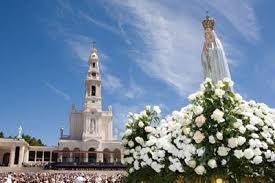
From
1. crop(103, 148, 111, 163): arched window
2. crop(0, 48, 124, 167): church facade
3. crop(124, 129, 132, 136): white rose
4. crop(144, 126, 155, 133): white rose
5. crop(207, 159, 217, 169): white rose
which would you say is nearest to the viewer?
crop(207, 159, 217, 169): white rose

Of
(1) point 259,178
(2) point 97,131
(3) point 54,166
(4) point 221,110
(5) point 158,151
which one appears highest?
(2) point 97,131

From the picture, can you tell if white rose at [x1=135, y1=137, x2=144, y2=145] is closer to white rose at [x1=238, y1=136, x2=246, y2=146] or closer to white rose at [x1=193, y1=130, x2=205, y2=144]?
white rose at [x1=193, y1=130, x2=205, y2=144]

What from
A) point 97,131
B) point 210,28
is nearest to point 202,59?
point 210,28

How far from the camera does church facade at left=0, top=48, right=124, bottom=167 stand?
210 ft

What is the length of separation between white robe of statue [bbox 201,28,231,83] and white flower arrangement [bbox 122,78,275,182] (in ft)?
31.1

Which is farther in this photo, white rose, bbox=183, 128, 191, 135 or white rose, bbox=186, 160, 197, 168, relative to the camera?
white rose, bbox=183, 128, 191, 135

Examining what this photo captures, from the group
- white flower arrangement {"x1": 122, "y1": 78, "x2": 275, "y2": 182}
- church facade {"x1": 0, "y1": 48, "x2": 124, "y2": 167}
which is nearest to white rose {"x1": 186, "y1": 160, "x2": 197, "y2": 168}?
white flower arrangement {"x1": 122, "y1": 78, "x2": 275, "y2": 182}

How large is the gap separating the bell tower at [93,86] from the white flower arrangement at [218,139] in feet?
216

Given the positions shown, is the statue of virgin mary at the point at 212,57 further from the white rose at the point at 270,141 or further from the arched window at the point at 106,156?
the arched window at the point at 106,156

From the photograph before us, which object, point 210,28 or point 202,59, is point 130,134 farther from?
point 210,28

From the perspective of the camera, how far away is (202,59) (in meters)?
16.7

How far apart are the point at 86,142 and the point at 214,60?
53839 mm

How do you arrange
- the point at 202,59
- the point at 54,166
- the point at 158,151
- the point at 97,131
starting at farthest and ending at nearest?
the point at 97,131, the point at 54,166, the point at 202,59, the point at 158,151

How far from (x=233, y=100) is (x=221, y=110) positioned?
0.38m
